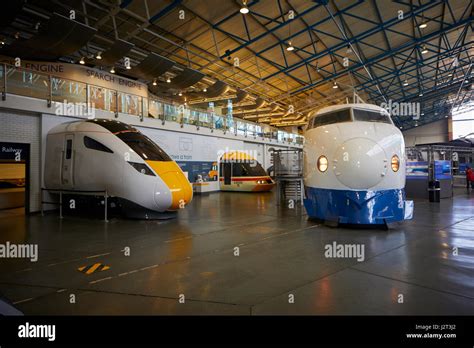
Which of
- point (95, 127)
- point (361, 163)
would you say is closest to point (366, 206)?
point (361, 163)

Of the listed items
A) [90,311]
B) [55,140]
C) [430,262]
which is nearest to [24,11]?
[55,140]

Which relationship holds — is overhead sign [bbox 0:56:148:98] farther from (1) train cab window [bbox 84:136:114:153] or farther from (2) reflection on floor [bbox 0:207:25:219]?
(1) train cab window [bbox 84:136:114:153]

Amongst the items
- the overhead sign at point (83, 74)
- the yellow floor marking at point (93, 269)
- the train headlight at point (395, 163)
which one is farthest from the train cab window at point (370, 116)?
the overhead sign at point (83, 74)

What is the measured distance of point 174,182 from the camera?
8.09 metres

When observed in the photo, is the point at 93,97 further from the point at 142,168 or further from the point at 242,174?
the point at 242,174

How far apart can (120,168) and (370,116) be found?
652 cm

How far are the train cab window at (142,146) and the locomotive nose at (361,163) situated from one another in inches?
203

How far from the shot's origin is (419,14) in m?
18.1

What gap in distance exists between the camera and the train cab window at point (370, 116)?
656 centimetres

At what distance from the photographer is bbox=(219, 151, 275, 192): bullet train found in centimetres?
1766

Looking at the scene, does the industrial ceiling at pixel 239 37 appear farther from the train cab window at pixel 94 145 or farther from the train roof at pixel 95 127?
the train cab window at pixel 94 145
